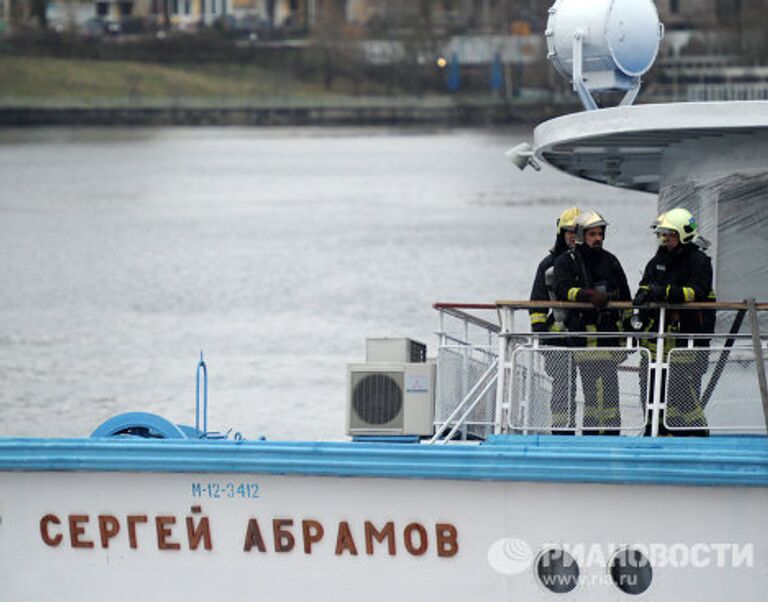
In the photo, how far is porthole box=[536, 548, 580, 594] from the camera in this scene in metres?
12.0

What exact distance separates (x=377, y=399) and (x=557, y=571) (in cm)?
208

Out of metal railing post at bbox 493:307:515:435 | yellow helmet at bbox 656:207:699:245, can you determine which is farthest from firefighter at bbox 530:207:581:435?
yellow helmet at bbox 656:207:699:245

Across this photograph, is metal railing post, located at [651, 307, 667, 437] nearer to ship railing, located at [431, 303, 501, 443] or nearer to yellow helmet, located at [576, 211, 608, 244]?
yellow helmet, located at [576, 211, 608, 244]

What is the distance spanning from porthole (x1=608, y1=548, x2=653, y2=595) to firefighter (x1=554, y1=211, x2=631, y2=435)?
3.24 feet

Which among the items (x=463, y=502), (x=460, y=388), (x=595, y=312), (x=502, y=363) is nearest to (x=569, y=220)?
(x=595, y=312)

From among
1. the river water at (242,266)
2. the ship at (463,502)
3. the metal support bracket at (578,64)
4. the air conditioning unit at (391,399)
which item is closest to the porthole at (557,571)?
the ship at (463,502)

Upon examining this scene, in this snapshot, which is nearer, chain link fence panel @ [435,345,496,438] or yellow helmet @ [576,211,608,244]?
yellow helmet @ [576,211,608,244]

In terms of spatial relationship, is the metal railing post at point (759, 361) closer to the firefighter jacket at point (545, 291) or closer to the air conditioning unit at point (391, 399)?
the firefighter jacket at point (545, 291)

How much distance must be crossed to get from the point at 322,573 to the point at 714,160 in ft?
13.2

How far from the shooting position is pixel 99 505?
12.3 meters

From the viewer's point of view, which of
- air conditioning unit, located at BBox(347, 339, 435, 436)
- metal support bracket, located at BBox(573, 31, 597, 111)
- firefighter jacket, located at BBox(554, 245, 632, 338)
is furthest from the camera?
metal support bracket, located at BBox(573, 31, 597, 111)

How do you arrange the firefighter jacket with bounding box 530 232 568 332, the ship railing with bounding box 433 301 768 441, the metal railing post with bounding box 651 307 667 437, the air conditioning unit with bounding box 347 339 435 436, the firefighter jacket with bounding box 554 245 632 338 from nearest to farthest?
the metal railing post with bounding box 651 307 667 437 < the ship railing with bounding box 433 301 768 441 < the firefighter jacket with bounding box 554 245 632 338 < the firefighter jacket with bounding box 530 232 568 332 < the air conditioning unit with bounding box 347 339 435 436

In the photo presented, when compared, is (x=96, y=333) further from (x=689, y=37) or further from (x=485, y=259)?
(x=689, y=37)

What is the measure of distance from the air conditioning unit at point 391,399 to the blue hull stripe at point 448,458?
47.2 inches
